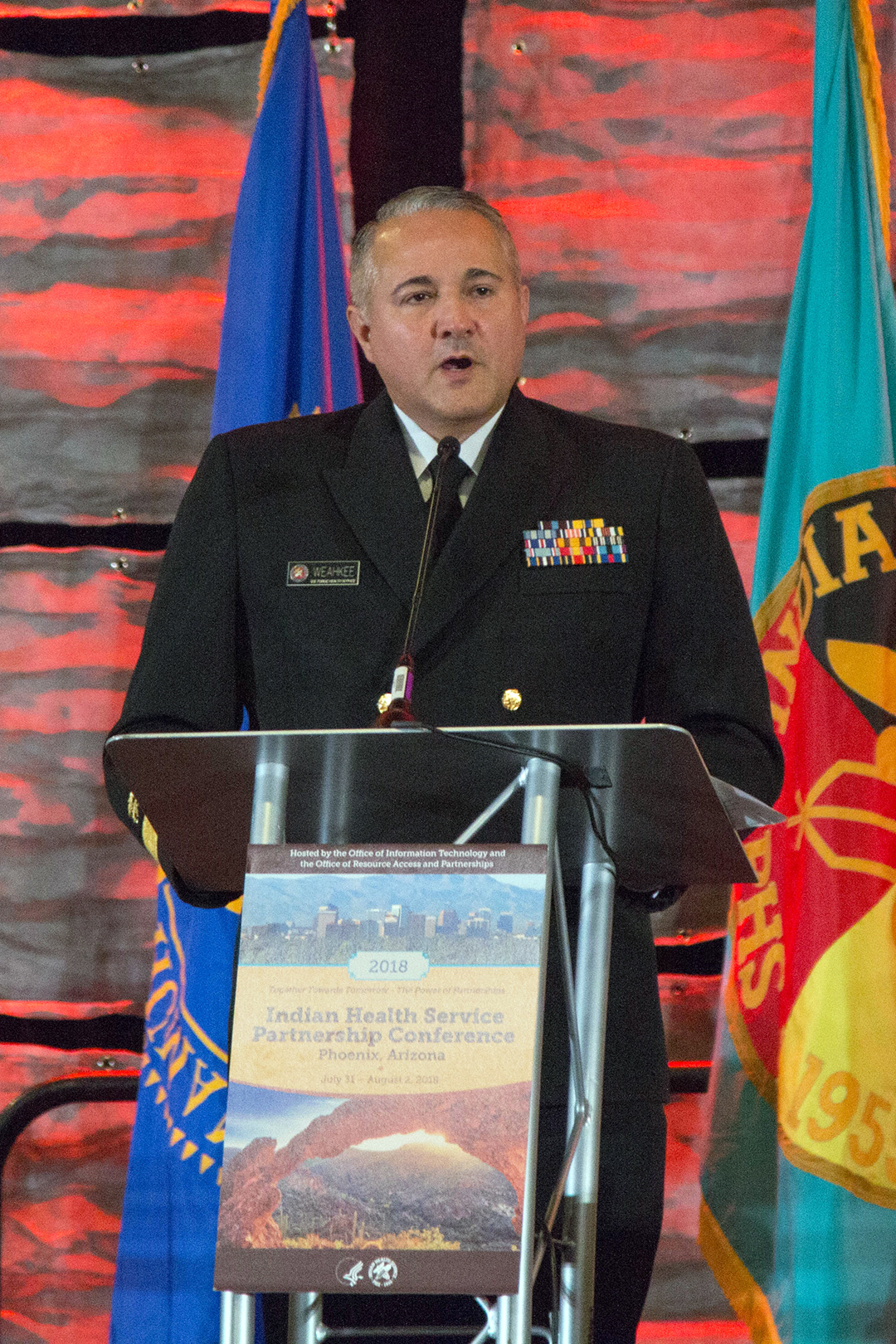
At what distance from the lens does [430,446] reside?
182 cm

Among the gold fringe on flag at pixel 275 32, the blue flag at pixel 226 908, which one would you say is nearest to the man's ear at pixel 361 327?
the blue flag at pixel 226 908

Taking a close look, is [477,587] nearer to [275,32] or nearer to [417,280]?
[417,280]

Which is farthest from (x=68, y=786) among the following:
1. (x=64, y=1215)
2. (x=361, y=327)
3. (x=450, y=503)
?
(x=450, y=503)

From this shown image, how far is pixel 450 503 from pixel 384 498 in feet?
0.26

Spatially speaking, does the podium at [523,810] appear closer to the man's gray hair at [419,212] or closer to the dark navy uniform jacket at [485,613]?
the dark navy uniform jacket at [485,613]

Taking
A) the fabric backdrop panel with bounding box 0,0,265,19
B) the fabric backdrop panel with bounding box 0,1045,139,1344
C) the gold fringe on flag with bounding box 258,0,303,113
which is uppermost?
the fabric backdrop panel with bounding box 0,0,265,19

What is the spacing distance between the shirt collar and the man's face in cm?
1

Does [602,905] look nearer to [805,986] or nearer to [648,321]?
[805,986]

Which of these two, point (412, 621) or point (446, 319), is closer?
point (412, 621)

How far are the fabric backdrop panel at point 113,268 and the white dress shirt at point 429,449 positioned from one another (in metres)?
1.29

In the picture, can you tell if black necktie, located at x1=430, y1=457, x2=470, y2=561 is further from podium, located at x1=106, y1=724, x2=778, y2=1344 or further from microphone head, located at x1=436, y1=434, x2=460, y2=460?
podium, located at x1=106, y1=724, x2=778, y2=1344

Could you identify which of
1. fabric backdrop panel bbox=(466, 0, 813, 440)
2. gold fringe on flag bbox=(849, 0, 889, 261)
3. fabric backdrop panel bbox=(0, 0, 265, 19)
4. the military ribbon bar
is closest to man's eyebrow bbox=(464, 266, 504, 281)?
the military ribbon bar

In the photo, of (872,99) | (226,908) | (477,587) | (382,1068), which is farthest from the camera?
(872,99)

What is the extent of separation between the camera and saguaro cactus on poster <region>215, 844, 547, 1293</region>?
1069mm
